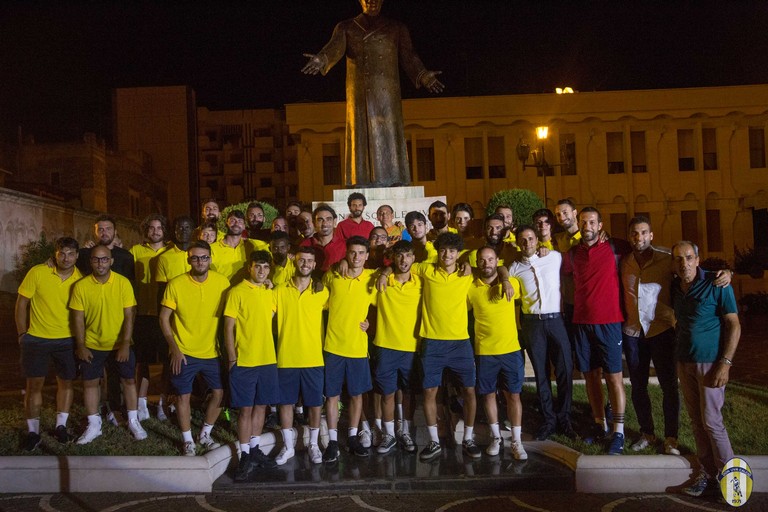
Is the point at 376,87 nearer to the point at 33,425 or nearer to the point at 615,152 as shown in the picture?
the point at 33,425

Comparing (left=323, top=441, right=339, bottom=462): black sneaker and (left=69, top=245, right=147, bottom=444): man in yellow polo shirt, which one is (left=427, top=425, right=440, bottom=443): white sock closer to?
(left=323, top=441, right=339, bottom=462): black sneaker

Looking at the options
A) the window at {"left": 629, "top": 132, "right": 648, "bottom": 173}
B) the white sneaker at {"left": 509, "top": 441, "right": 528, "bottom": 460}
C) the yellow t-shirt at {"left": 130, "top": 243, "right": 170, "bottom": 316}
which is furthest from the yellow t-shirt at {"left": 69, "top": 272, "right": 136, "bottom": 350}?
the window at {"left": 629, "top": 132, "right": 648, "bottom": 173}

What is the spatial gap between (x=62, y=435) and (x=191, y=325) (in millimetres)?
1656

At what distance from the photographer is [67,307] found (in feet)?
22.1

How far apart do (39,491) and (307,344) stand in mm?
2433

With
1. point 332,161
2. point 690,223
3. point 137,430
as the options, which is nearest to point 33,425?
point 137,430

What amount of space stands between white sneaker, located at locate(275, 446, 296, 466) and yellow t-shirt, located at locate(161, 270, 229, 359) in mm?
1026

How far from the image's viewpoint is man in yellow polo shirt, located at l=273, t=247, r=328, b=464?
6230 millimetres

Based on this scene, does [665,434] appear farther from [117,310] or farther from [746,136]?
[746,136]

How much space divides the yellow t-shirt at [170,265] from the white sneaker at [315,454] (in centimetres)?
222

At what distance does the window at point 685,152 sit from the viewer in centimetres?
3120

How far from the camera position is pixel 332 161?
103 ft

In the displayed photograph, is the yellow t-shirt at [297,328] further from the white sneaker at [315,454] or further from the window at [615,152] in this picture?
the window at [615,152]

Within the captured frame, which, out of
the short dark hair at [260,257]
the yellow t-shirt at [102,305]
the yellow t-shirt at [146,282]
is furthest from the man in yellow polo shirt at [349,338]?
the yellow t-shirt at [146,282]
